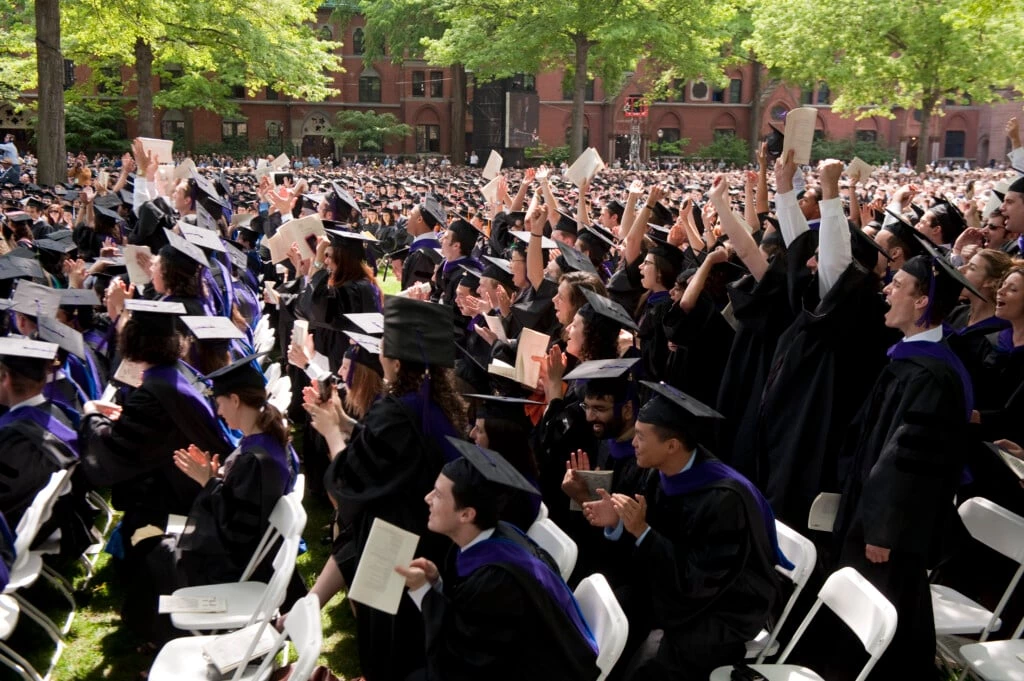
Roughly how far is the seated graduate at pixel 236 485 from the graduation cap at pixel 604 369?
1.33 m

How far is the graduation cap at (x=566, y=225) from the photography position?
8.08m

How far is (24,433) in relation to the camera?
440 cm

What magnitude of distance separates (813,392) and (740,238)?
3.16 ft

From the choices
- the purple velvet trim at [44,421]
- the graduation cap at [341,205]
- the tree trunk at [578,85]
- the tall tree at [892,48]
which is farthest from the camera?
the tree trunk at [578,85]

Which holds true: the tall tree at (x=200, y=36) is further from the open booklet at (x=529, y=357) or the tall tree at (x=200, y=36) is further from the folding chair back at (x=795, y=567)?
the folding chair back at (x=795, y=567)

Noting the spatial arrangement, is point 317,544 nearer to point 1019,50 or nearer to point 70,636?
point 70,636

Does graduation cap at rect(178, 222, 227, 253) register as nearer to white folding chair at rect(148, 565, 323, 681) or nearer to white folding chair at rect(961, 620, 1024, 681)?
white folding chair at rect(148, 565, 323, 681)

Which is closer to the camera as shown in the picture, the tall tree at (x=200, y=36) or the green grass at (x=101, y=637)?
the green grass at (x=101, y=637)

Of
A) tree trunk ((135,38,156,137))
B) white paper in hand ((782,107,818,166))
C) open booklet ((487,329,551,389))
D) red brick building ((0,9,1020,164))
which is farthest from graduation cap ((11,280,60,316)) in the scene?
red brick building ((0,9,1020,164))

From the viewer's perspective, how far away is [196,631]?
3715 mm

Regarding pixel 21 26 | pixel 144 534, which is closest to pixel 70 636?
pixel 144 534

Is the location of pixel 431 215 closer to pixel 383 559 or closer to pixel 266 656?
pixel 266 656

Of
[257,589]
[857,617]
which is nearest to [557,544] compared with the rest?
[857,617]

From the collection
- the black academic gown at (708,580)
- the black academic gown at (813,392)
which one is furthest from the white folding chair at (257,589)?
the black academic gown at (813,392)
